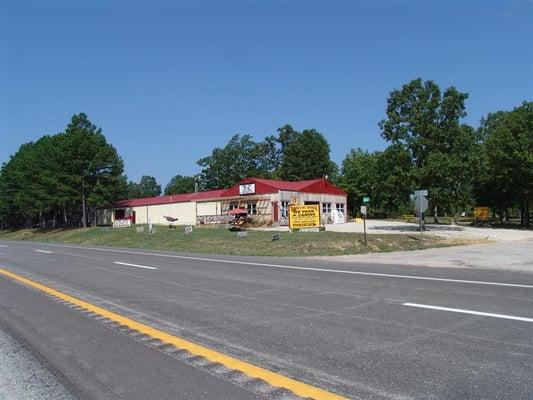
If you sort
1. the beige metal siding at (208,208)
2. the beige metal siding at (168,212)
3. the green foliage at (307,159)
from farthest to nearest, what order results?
the green foliage at (307,159), the beige metal siding at (168,212), the beige metal siding at (208,208)

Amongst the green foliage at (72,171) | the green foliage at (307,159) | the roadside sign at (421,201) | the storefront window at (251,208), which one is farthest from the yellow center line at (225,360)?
the green foliage at (307,159)

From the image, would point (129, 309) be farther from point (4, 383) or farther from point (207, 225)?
point (207, 225)

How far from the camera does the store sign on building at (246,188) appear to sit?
53531mm

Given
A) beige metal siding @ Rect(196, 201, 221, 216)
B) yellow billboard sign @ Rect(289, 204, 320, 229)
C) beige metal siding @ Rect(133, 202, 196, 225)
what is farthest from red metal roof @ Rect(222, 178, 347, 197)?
yellow billboard sign @ Rect(289, 204, 320, 229)

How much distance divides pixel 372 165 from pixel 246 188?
56.1 feet

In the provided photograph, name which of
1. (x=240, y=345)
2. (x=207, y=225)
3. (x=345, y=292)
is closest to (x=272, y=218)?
(x=207, y=225)

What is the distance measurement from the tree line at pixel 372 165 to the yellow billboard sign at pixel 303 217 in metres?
6.46

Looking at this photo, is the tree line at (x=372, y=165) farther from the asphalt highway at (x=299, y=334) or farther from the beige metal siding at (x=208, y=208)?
the asphalt highway at (x=299, y=334)

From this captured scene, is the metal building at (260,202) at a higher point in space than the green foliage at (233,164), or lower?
lower

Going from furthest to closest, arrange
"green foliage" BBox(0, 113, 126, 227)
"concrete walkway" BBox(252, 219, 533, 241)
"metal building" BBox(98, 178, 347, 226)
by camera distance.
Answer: "green foliage" BBox(0, 113, 126, 227), "metal building" BBox(98, 178, 347, 226), "concrete walkway" BBox(252, 219, 533, 241)

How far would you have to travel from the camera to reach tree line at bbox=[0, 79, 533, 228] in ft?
122

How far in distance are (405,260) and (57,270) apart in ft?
39.3

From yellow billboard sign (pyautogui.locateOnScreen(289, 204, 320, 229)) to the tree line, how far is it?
6459 mm

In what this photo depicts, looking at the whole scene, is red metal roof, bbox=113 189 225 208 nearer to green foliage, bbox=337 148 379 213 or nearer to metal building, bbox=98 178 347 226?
metal building, bbox=98 178 347 226
